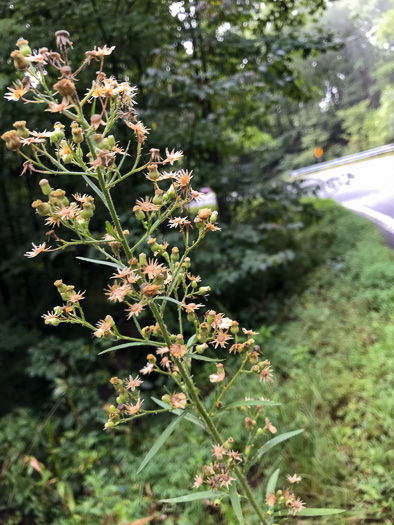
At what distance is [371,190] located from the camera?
11.8 ft

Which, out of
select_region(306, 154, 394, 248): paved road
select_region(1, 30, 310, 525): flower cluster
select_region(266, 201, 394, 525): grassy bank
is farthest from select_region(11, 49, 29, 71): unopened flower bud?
→ select_region(306, 154, 394, 248): paved road

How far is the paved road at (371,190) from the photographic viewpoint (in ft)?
10.5

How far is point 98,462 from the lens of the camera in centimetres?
220

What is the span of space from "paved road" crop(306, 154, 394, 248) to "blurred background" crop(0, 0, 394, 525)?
0.49ft

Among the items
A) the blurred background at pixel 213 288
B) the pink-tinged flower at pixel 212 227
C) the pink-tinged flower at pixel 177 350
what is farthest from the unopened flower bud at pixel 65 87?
the blurred background at pixel 213 288

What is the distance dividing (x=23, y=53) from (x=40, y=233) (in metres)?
2.34

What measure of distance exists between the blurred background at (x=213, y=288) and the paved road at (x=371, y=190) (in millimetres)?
149

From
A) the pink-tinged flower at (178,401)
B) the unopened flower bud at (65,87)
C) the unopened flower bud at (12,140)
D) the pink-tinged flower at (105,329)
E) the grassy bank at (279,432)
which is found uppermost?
the unopened flower bud at (65,87)

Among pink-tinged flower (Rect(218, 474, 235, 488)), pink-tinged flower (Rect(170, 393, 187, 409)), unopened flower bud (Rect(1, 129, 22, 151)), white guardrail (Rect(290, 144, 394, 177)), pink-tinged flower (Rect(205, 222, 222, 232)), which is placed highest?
unopened flower bud (Rect(1, 129, 22, 151))

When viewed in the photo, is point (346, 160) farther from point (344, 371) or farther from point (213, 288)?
point (344, 371)

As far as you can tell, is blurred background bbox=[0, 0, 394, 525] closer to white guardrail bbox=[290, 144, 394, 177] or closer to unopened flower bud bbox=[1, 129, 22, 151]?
white guardrail bbox=[290, 144, 394, 177]

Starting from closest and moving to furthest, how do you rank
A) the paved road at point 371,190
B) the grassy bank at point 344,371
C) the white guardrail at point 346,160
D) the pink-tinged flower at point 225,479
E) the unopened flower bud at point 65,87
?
1. the unopened flower bud at point 65,87
2. the pink-tinged flower at point 225,479
3. the grassy bank at point 344,371
4. the paved road at point 371,190
5. the white guardrail at point 346,160

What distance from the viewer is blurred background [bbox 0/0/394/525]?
1838mm

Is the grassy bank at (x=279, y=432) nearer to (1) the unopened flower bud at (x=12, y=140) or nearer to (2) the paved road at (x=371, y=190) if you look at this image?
(2) the paved road at (x=371, y=190)
